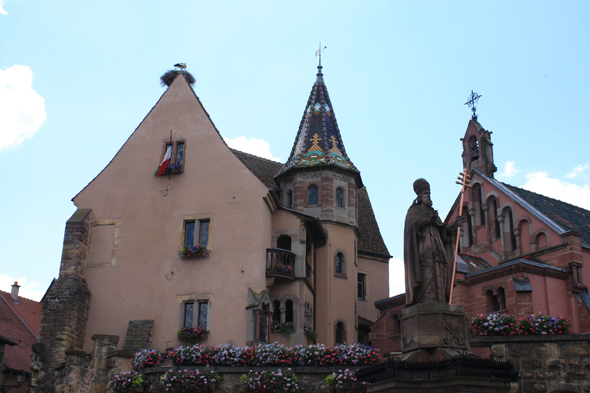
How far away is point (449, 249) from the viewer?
13.9 metres

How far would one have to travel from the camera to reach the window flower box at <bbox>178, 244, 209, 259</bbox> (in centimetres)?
2750

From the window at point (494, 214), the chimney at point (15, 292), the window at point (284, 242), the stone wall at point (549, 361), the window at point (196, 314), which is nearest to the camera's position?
the stone wall at point (549, 361)

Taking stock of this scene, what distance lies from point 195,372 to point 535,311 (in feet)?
55.4

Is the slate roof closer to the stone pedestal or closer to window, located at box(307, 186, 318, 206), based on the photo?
window, located at box(307, 186, 318, 206)

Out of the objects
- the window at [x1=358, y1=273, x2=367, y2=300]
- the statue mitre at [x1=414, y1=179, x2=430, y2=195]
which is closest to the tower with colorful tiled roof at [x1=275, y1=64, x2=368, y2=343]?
the window at [x1=358, y1=273, x2=367, y2=300]

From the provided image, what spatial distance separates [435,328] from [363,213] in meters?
29.5

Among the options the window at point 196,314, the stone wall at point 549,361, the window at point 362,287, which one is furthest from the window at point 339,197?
the stone wall at point 549,361

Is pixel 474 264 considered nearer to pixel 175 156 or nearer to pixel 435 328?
pixel 175 156

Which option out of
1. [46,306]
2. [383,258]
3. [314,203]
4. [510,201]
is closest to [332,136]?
[314,203]

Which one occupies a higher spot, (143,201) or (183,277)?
(143,201)

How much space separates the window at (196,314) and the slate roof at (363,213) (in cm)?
1029

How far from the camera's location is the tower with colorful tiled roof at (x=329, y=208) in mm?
32344

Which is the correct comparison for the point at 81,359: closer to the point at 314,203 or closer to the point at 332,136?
the point at 314,203

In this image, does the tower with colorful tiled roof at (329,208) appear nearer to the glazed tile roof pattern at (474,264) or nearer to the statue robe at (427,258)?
the glazed tile roof pattern at (474,264)
